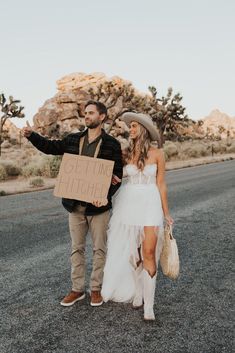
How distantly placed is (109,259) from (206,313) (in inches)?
39.7

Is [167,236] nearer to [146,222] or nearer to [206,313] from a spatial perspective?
[146,222]

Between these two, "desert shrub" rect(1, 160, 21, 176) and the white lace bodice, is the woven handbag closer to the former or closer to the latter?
the white lace bodice

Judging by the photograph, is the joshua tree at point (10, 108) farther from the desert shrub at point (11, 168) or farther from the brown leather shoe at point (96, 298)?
the brown leather shoe at point (96, 298)

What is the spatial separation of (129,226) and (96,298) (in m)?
0.79

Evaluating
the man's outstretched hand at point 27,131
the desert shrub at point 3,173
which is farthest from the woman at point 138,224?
the desert shrub at point 3,173

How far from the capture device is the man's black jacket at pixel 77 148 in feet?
13.4

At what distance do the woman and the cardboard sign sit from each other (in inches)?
7.2

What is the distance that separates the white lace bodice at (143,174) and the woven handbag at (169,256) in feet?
1.50

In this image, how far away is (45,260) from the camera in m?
5.70

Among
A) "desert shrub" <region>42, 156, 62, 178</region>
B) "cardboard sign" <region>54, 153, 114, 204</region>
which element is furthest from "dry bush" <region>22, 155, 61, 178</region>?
"cardboard sign" <region>54, 153, 114, 204</region>

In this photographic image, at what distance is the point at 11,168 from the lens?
20.6 metres

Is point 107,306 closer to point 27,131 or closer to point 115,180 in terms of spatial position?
point 115,180

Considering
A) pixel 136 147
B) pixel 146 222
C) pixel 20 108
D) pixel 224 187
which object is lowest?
pixel 224 187

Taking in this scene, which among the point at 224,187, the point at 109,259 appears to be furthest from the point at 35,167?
the point at 109,259
